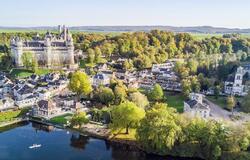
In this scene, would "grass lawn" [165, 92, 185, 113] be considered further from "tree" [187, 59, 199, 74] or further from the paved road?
"tree" [187, 59, 199, 74]

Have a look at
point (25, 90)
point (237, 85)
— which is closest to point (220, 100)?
point (237, 85)

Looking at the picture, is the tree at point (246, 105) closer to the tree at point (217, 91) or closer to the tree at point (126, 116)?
the tree at point (217, 91)

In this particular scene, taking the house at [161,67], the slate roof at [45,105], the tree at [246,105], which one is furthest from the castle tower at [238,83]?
the slate roof at [45,105]

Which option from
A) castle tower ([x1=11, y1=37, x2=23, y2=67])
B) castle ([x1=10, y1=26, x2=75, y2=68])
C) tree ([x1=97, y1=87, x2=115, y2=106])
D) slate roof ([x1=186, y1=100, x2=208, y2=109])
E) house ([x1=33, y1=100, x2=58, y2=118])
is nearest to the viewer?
slate roof ([x1=186, y1=100, x2=208, y2=109])

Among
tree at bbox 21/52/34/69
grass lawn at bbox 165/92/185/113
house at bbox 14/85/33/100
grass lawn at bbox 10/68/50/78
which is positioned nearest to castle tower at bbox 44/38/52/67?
grass lawn at bbox 10/68/50/78

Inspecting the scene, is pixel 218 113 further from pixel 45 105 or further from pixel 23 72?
pixel 23 72

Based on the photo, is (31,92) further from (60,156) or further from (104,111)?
(60,156)
